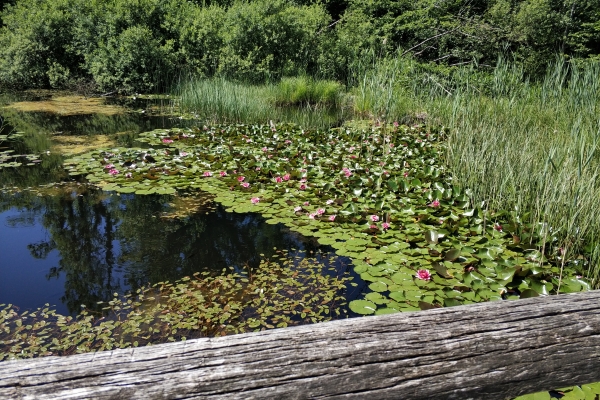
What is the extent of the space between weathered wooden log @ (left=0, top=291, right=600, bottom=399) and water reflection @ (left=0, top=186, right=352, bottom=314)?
1.90 metres

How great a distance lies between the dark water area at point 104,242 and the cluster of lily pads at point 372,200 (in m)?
0.15

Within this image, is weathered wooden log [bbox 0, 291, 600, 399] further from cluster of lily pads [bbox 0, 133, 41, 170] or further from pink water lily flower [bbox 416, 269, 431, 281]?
cluster of lily pads [bbox 0, 133, 41, 170]

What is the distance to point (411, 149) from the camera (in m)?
5.14

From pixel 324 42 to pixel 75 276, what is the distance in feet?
30.6

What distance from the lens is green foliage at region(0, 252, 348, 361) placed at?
88.9 inches

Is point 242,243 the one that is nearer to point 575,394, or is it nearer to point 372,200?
point 372,200

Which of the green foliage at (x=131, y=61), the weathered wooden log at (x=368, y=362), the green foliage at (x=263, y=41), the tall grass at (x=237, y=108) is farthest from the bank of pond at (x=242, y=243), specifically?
the green foliage at (x=131, y=61)

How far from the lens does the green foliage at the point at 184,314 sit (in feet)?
7.41

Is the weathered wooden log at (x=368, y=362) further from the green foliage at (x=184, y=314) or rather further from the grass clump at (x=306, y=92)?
the grass clump at (x=306, y=92)

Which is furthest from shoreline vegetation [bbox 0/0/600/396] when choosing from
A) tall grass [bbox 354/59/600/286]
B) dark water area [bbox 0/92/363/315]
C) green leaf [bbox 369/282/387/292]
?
green leaf [bbox 369/282/387/292]

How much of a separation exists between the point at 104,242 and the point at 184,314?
136 cm

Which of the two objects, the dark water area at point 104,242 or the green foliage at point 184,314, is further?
the dark water area at point 104,242

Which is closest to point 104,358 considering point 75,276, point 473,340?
point 473,340

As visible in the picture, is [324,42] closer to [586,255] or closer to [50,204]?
[50,204]
